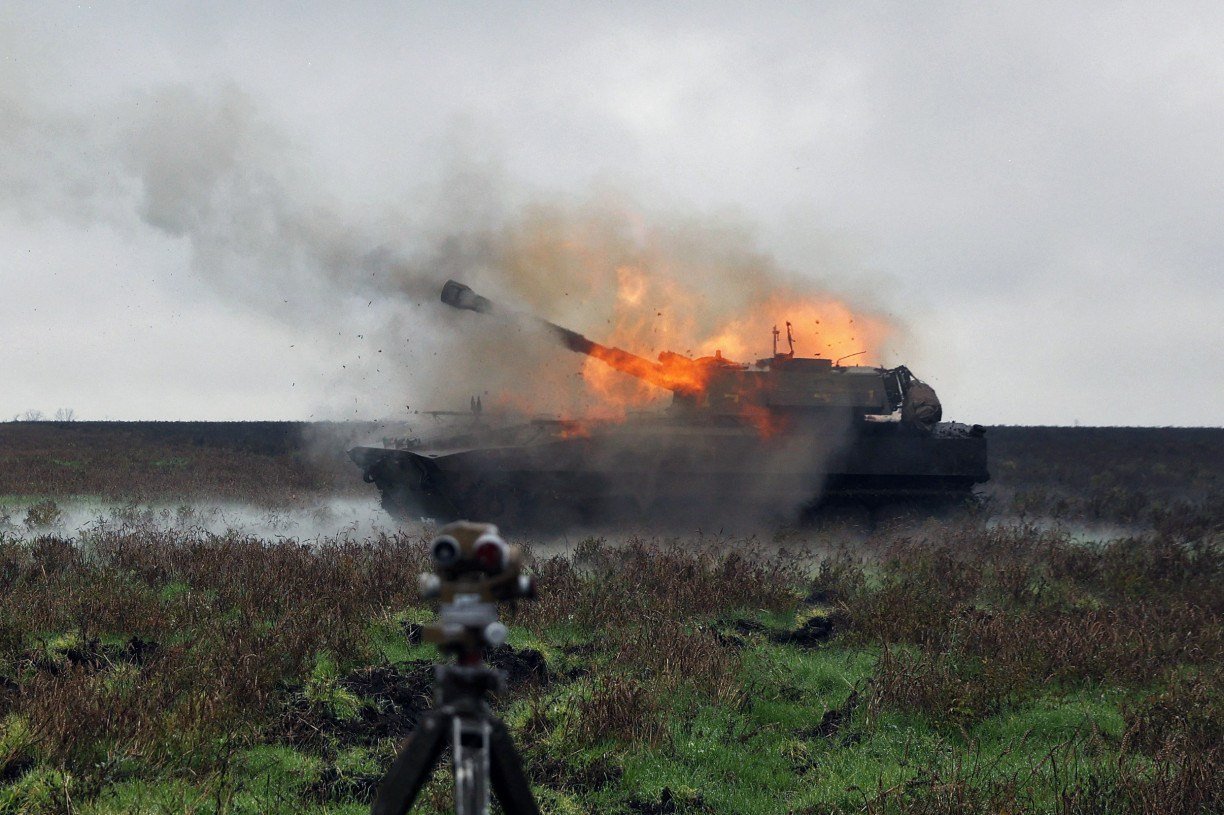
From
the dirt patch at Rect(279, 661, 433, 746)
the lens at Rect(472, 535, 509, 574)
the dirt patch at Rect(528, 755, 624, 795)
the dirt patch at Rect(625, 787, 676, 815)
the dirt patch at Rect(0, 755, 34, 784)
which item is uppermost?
the lens at Rect(472, 535, 509, 574)

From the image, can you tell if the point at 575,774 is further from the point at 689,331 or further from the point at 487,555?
the point at 689,331

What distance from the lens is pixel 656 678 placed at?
7008 millimetres

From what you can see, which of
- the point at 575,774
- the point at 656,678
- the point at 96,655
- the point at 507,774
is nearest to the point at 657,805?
the point at 575,774

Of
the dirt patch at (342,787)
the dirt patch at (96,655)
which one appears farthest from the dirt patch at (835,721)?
the dirt patch at (96,655)

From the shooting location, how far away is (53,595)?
29.2ft

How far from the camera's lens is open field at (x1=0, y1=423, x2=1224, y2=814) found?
5.16 metres

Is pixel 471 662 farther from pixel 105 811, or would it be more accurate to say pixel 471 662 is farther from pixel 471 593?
pixel 105 811

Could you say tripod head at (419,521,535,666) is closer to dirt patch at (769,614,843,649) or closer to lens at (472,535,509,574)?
lens at (472,535,509,574)

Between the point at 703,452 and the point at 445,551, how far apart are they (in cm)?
1390

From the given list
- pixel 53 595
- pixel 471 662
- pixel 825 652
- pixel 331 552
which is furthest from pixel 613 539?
pixel 471 662

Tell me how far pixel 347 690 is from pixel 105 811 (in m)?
2.45

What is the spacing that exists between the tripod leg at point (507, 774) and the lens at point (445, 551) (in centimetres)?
44

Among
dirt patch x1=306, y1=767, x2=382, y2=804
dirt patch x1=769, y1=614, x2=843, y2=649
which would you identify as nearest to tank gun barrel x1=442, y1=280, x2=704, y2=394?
dirt patch x1=769, y1=614, x2=843, y2=649

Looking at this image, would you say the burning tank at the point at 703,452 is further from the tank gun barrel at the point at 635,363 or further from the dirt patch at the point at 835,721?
the dirt patch at the point at 835,721
